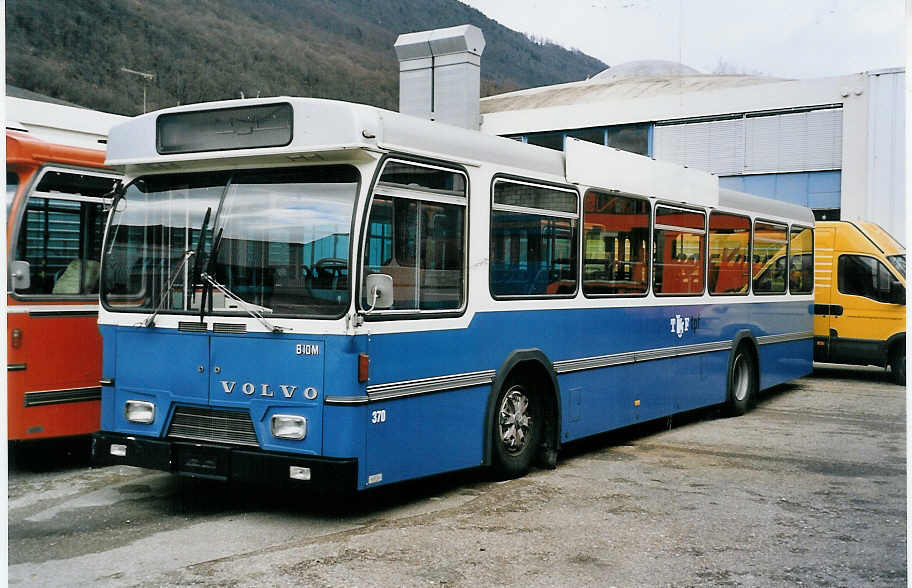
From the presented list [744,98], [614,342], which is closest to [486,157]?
[614,342]

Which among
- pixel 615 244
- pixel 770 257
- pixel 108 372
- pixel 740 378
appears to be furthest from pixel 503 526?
pixel 770 257

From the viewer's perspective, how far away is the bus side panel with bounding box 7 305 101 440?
7730mm

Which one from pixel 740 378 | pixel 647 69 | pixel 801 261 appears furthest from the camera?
pixel 647 69

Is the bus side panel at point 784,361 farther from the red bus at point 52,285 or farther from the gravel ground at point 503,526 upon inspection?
the red bus at point 52,285

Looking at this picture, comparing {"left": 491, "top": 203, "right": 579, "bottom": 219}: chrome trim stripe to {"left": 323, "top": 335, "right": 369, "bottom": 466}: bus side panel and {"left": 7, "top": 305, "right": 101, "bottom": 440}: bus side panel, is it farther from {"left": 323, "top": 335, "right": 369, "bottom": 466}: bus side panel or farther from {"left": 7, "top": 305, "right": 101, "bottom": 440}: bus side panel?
{"left": 7, "top": 305, "right": 101, "bottom": 440}: bus side panel

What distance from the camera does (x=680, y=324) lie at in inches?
420

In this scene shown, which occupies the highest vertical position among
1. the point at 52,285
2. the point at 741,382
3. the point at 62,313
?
the point at 52,285

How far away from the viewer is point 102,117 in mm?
9828

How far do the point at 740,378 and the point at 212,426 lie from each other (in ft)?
25.7

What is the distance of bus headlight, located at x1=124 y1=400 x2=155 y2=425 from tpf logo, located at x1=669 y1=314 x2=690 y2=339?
18.4ft

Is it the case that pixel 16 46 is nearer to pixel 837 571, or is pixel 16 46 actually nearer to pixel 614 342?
pixel 614 342

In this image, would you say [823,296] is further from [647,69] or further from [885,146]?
[647,69]

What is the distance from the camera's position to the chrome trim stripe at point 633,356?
Result: 28.3 ft

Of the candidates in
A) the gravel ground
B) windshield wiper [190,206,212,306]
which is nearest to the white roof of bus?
windshield wiper [190,206,212,306]
